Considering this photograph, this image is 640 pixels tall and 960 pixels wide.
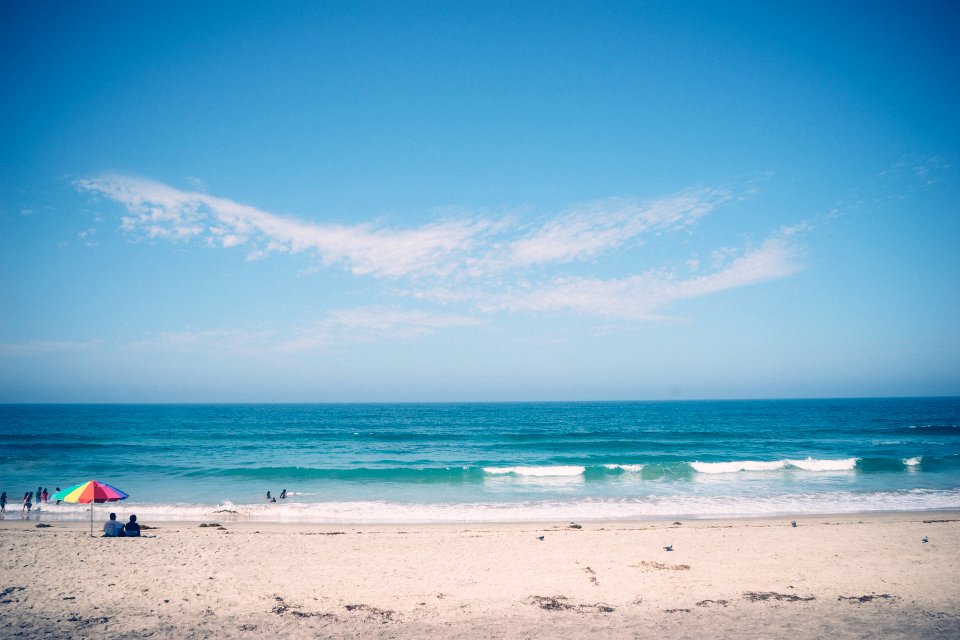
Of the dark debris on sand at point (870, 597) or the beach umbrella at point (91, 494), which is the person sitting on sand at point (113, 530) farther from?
the dark debris on sand at point (870, 597)

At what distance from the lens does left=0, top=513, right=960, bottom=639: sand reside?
7.48 meters

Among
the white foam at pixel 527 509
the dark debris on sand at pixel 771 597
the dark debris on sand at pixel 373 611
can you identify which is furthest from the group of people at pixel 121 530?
the dark debris on sand at pixel 771 597

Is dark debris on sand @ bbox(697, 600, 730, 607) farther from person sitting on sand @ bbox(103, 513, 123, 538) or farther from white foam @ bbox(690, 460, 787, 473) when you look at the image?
white foam @ bbox(690, 460, 787, 473)

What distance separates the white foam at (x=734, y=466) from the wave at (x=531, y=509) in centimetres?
680

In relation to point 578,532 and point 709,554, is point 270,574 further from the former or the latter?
point 709,554

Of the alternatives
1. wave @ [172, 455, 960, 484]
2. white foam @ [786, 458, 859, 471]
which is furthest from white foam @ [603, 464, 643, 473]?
white foam @ [786, 458, 859, 471]

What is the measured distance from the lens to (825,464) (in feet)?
87.9

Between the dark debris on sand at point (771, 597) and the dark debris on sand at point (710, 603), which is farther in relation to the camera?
the dark debris on sand at point (771, 597)

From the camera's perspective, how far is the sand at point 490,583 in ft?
24.5

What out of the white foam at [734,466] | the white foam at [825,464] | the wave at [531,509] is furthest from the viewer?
the white foam at [734,466]

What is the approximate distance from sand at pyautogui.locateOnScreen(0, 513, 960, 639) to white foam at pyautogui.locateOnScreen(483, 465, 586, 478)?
12095 mm

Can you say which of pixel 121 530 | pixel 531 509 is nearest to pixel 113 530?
pixel 121 530

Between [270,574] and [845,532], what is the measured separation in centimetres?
1490

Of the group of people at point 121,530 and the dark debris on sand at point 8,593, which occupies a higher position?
the dark debris on sand at point 8,593
